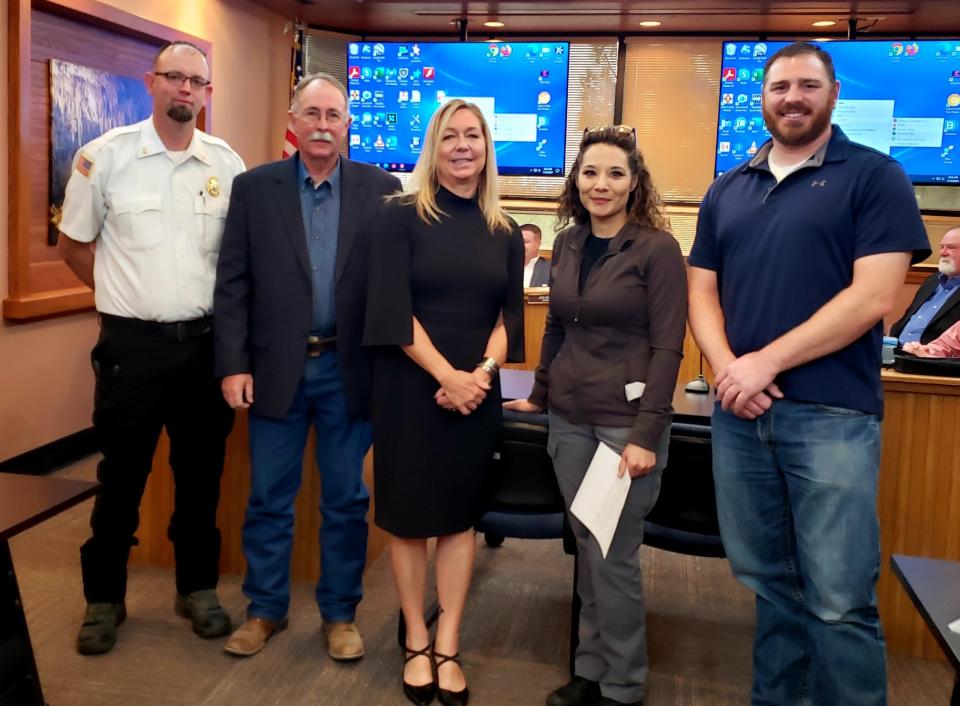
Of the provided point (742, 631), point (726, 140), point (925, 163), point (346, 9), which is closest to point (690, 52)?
point (726, 140)

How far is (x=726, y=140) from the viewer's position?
641 cm

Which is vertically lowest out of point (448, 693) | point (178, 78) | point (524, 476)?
point (448, 693)

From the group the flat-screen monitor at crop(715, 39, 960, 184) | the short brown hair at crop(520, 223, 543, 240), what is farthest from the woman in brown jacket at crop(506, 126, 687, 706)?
the flat-screen monitor at crop(715, 39, 960, 184)

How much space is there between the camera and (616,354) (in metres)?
2.22

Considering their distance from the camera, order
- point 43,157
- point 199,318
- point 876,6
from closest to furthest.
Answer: point 199,318 → point 43,157 → point 876,6

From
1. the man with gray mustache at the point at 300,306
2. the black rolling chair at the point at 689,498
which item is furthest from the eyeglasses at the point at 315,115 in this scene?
the black rolling chair at the point at 689,498

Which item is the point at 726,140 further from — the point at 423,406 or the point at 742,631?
the point at 423,406

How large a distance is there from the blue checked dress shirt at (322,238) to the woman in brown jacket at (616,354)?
0.63 meters

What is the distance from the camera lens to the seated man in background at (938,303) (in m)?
5.19

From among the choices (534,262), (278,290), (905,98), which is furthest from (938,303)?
(278,290)

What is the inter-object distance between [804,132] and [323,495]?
164cm

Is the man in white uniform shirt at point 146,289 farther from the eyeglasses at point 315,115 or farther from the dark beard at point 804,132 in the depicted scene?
the dark beard at point 804,132

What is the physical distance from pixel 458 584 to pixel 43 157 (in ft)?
10.4

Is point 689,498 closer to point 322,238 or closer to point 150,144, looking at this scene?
point 322,238
